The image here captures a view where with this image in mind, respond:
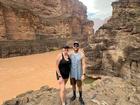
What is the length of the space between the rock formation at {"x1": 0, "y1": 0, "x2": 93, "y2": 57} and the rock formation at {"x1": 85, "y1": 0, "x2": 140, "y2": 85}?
14995 mm

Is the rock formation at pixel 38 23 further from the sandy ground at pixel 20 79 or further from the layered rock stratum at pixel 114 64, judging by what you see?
the layered rock stratum at pixel 114 64

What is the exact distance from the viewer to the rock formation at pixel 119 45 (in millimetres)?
13172

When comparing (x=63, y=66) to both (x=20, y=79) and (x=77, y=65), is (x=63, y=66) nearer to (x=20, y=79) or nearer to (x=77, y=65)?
(x=77, y=65)

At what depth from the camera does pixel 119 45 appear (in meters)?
14.6

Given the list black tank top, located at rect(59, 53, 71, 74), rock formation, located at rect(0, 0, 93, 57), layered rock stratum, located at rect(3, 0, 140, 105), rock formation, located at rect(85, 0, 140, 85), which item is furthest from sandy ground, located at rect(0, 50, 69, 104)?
rock formation, located at rect(0, 0, 93, 57)

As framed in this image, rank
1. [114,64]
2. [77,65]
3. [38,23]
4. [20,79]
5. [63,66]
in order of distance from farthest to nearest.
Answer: [38,23] → [20,79] → [114,64] → [77,65] → [63,66]

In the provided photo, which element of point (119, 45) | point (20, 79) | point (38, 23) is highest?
point (38, 23)

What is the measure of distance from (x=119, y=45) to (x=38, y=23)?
24565mm

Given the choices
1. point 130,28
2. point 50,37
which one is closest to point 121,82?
point 130,28

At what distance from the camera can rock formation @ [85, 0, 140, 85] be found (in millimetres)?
13172

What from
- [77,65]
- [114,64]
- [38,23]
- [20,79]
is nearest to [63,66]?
[77,65]

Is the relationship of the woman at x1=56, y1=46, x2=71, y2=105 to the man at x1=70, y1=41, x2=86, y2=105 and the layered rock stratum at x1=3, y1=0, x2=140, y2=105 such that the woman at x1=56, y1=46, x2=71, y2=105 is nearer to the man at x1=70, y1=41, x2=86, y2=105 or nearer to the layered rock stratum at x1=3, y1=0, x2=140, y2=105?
the man at x1=70, y1=41, x2=86, y2=105

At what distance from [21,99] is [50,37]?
3118 centimetres

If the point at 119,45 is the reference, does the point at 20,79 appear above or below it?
below
